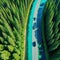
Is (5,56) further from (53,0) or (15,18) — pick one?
(53,0)

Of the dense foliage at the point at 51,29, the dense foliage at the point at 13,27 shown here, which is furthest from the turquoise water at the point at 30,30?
the dense foliage at the point at 51,29

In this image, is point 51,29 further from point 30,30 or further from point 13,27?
point 13,27

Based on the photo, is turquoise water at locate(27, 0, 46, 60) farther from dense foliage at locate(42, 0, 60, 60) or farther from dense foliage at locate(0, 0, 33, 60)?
dense foliage at locate(42, 0, 60, 60)

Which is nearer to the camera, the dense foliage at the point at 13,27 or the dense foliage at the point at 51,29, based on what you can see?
the dense foliage at the point at 51,29

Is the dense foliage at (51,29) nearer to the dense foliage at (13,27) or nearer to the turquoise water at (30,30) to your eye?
the turquoise water at (30,30)

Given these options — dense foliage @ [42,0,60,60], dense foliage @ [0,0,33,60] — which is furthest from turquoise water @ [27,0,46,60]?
dense foliage @ [42,0,60,60]

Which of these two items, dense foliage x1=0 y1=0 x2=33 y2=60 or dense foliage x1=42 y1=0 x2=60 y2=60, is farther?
dense foliage x1=0 y1=0 x2=33 y2=60
